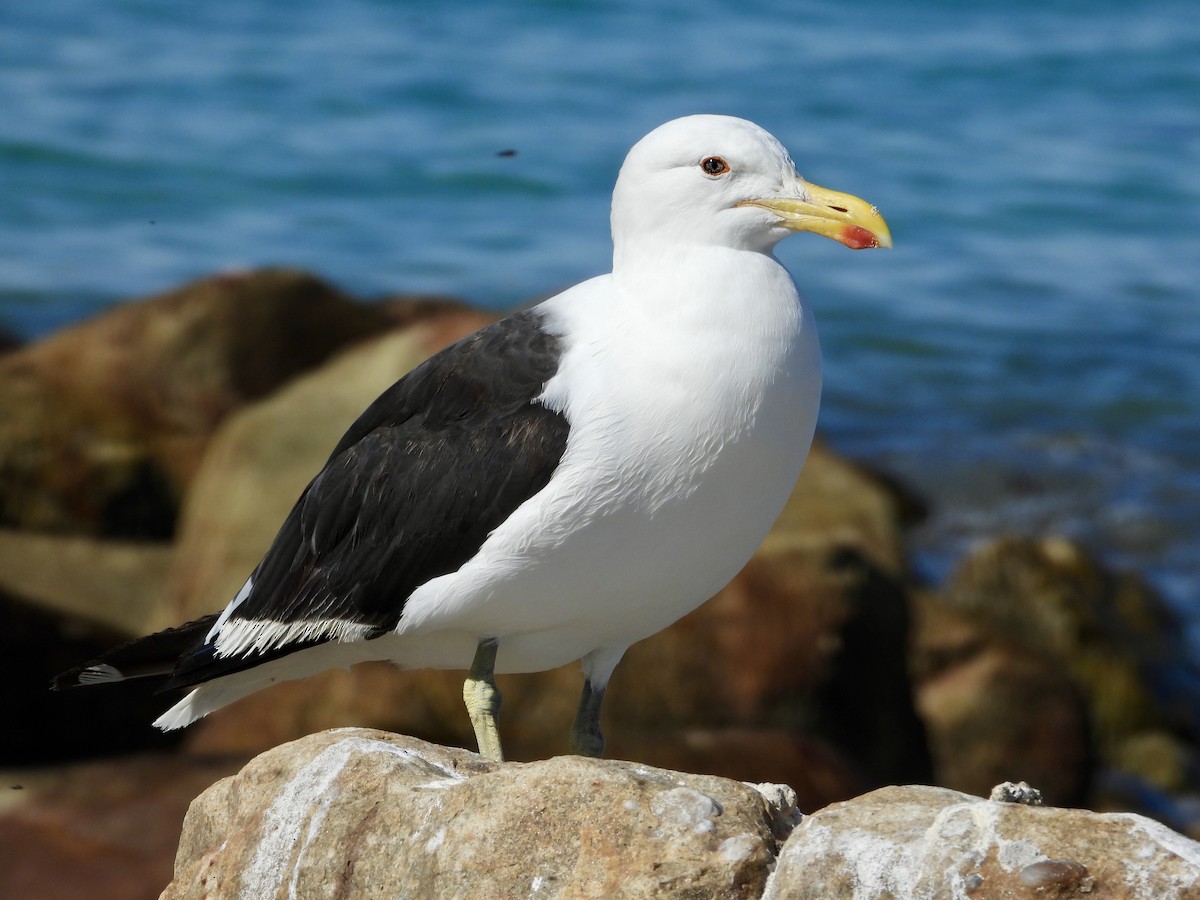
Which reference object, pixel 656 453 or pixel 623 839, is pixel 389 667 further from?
pixel 623 839

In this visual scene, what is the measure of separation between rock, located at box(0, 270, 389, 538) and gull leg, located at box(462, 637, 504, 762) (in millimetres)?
6854

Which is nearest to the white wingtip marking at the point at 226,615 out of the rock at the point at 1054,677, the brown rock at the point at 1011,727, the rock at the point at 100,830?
the rock at the point at 100,830

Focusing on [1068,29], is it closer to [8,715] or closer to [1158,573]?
[1158,573]

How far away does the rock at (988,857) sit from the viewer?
3.96 meters

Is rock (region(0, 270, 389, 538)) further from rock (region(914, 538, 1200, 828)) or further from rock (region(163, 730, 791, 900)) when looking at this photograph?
rock (region(163, 730, 791, 900))

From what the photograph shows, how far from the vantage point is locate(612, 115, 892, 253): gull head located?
17.4 ft

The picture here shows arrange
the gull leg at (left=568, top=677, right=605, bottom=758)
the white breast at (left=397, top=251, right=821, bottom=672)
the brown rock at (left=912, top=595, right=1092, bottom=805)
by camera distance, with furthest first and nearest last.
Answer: the brown rock at (left=912, top=595, right=1092, bottom=805) → the gull leg at (left=568, top=677, right=605, bottom=758) → the white breast at (left=397, top=251, right=821, bottom=672)

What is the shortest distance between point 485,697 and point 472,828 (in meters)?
1.22

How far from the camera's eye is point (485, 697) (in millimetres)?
5574

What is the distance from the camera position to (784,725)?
30.3ft

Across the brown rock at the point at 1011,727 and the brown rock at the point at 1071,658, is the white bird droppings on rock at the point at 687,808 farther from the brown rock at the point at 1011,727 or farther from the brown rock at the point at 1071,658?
the brown rock at the point at 1071,658

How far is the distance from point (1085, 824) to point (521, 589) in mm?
1872

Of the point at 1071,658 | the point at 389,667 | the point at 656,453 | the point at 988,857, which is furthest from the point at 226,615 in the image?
the point at 1071,658

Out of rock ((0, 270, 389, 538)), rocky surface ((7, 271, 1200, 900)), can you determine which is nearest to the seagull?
rocky surface ((7, 271, 1200, 900))
